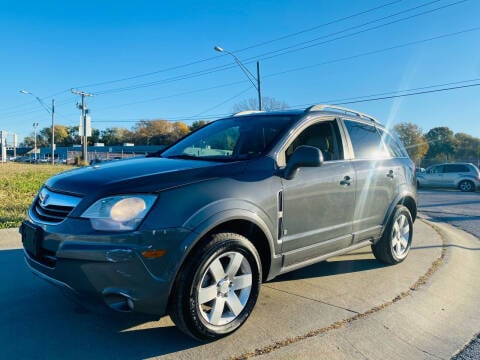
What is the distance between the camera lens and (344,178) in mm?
3977

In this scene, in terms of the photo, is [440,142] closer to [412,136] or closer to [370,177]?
[412,136]

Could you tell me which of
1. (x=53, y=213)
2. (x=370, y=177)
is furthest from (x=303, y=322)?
(x=53, y=213)

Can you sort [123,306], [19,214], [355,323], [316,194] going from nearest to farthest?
[123,306], [355,323], [316,194], [19,214]

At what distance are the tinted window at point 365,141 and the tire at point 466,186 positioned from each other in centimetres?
1856

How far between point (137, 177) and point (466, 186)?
22061 mm

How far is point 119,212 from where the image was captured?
8.33ft

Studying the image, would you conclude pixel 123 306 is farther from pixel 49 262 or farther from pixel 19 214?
pixel 19 214

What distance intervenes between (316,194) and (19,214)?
642 cm

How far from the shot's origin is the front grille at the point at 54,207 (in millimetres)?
2707

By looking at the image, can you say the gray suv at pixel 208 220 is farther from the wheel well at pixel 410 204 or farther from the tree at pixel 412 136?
the tree at pixel 412 136

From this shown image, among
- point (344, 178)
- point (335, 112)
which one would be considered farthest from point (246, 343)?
point (335, 112)

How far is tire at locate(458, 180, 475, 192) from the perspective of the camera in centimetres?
2044

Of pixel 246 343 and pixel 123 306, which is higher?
pixel 123 306

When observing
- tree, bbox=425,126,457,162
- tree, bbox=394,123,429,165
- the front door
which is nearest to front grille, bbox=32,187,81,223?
the front door
